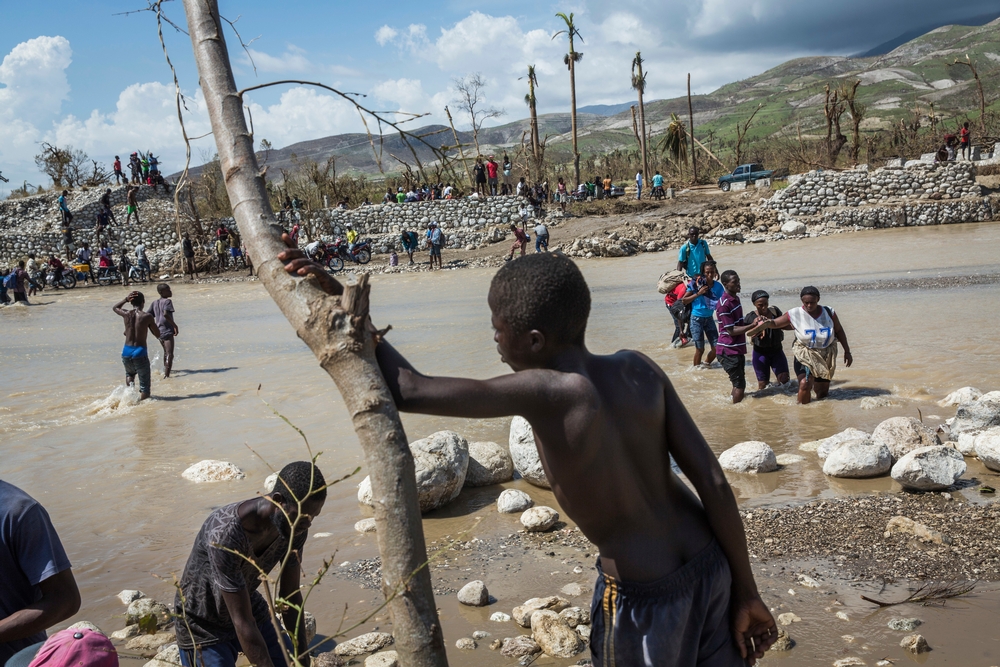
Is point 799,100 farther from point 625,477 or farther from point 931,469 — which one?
point 625,477

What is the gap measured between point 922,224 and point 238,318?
844 inches

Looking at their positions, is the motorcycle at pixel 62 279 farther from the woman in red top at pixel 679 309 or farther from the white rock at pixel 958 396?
the white rock at pixel 958 396

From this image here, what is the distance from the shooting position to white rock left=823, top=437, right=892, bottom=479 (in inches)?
218

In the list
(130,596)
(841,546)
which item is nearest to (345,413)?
(130,596)

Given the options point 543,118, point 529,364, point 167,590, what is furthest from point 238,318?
point 543,118

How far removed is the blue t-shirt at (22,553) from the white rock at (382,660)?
1669 mm

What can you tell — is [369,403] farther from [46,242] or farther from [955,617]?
[46,242]

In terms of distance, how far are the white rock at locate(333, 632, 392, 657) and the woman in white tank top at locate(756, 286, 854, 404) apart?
17.5 ft

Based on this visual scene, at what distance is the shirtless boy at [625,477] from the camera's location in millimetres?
1679

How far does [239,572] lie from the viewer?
8.96ft

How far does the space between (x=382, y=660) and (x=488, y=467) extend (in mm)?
2807

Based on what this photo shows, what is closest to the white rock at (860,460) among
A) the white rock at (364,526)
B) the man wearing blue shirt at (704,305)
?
the white rock at (364,526)

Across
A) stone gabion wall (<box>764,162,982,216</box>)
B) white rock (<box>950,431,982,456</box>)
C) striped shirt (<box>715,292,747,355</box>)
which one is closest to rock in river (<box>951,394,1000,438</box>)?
white rock (<box>950,431,982,456</box>)

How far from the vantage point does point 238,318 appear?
20359 millimetres
